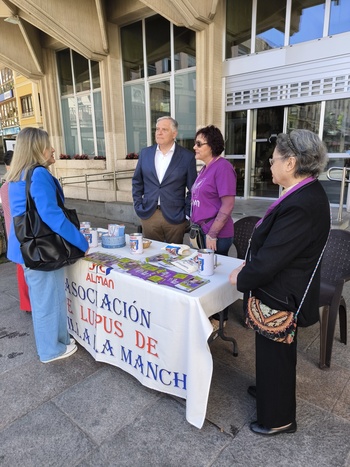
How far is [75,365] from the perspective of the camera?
2.40m

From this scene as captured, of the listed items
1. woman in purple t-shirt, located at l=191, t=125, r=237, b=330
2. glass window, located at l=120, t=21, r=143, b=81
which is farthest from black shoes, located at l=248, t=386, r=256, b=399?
glass window, located at l=120, t=21, r=143, b=81

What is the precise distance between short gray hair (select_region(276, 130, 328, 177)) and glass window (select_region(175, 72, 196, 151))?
7.11m

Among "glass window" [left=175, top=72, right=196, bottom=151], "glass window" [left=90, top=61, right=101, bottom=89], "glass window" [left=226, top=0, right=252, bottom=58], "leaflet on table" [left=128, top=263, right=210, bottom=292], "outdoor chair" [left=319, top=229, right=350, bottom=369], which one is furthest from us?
"glass window" [left=90, top=61, right=101, bottom=89]

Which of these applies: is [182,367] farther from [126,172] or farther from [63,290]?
[126,172]

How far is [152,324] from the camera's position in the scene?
1.92m

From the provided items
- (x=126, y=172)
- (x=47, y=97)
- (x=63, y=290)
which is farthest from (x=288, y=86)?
(x=47, y=97)

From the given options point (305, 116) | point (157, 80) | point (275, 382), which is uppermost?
point (157, 80)

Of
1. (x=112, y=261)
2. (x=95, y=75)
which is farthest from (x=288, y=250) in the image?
(x=95, y=75)

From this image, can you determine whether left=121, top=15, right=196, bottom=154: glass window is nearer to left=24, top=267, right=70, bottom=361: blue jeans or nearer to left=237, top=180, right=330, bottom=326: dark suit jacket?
left=24, top=267, right=70, bottom=361: blue jeans

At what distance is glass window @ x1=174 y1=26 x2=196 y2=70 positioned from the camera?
794 cm

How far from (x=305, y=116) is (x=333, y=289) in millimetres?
6026

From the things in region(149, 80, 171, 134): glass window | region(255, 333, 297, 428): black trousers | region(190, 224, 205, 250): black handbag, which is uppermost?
region(149, 80, 171, 134): glass window

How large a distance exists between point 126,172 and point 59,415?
7674 millimetres

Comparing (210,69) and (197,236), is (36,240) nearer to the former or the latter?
(197,236)
